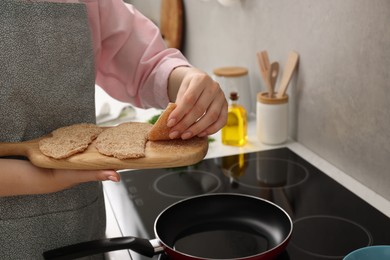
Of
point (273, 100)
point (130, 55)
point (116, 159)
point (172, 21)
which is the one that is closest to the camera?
point (116, 159)

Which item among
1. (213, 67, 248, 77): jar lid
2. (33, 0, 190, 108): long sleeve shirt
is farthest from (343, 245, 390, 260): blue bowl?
(213, 67, 248, 77): jar lid

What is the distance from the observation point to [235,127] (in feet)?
4.17

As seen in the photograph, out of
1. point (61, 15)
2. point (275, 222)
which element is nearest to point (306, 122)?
point (275, 222)

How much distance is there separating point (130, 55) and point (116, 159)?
15.6 inches

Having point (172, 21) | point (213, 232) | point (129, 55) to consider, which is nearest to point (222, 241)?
point (213, 232)

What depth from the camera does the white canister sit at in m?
1.21

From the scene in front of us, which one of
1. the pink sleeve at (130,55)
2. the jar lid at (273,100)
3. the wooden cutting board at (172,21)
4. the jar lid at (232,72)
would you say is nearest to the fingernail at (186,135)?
the pink sleeve at (130,55)

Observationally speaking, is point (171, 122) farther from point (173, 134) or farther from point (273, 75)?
point (273, 75)

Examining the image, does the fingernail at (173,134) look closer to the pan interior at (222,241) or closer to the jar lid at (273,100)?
the pan interior at (222,241)

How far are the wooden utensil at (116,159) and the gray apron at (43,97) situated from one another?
79mm

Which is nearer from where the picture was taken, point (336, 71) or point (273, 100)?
point (336, 71)

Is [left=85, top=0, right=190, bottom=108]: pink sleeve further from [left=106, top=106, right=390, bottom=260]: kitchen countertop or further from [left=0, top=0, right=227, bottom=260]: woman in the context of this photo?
[left=106, top=106, right=390, bottom=260]: kitchen countertop

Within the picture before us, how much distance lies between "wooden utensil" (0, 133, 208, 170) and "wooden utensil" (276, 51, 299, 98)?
60 cm

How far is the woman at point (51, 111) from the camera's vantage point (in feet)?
2.21
